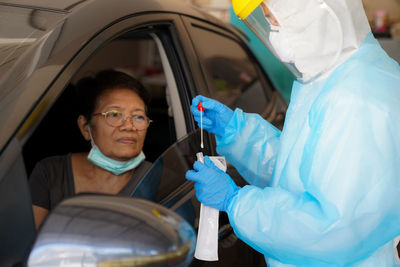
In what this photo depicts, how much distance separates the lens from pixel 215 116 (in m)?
1.92

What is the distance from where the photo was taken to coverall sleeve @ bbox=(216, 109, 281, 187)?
6.14 ft

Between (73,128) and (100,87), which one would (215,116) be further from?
(73,128)

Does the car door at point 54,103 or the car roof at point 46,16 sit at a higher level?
the car roof at point 46,16

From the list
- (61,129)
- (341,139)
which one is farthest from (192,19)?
(341,139)

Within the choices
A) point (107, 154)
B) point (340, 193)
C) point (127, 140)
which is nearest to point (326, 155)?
point (340, 193)

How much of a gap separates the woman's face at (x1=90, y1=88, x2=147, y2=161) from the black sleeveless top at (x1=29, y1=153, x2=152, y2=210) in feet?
0.34

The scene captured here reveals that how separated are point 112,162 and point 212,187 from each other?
56 cm

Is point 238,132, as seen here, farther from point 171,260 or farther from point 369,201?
point 171,260

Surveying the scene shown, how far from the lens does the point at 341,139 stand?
128 cm

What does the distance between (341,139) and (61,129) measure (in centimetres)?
159

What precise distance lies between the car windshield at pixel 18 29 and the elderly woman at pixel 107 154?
0.49 meters

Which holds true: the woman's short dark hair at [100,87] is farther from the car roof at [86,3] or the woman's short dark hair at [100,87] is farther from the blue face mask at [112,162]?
the car roof at [86,3]

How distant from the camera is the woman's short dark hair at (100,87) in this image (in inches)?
74.4

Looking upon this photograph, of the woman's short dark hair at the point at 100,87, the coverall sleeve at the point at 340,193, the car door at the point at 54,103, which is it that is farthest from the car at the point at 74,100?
the coverall sleeve at the point at 340,193
